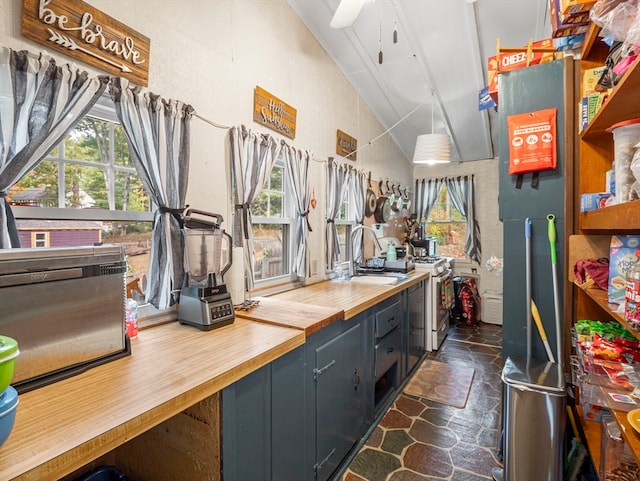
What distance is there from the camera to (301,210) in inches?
102

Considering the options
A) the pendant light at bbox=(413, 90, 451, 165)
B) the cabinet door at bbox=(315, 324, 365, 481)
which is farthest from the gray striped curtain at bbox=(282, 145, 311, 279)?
the pendant light at bbox=(413, 90, 451, 165)

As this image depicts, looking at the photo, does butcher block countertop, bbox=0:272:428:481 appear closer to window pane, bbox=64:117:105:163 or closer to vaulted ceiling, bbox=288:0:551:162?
window pane, bbox=64:117:105:163

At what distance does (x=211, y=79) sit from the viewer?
6.12 ft

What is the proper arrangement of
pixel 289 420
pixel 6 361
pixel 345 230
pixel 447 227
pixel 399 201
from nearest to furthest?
1. pixel 6 361
2. pixel 289 420
3. pixel 345 230
4. pixel 399 201
5. pixel 447 227

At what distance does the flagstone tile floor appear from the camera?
6.08 ft

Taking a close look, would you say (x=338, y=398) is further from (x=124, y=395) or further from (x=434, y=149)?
(x=434, y=149)

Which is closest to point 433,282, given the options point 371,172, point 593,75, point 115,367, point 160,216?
point 371,172

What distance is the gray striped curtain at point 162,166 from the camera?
145 cm

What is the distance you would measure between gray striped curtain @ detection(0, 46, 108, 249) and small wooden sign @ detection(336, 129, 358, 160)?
2.26 m

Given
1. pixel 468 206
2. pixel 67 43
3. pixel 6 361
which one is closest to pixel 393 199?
pixel 468 206

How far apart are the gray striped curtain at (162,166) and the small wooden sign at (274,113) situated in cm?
61

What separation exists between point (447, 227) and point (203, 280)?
15.7 ft

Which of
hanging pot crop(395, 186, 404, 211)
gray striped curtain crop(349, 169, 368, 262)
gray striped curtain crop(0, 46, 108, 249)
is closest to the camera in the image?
gray striped curtain crop(0, 46, 108, 249)

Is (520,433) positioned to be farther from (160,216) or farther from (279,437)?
(160,216)
